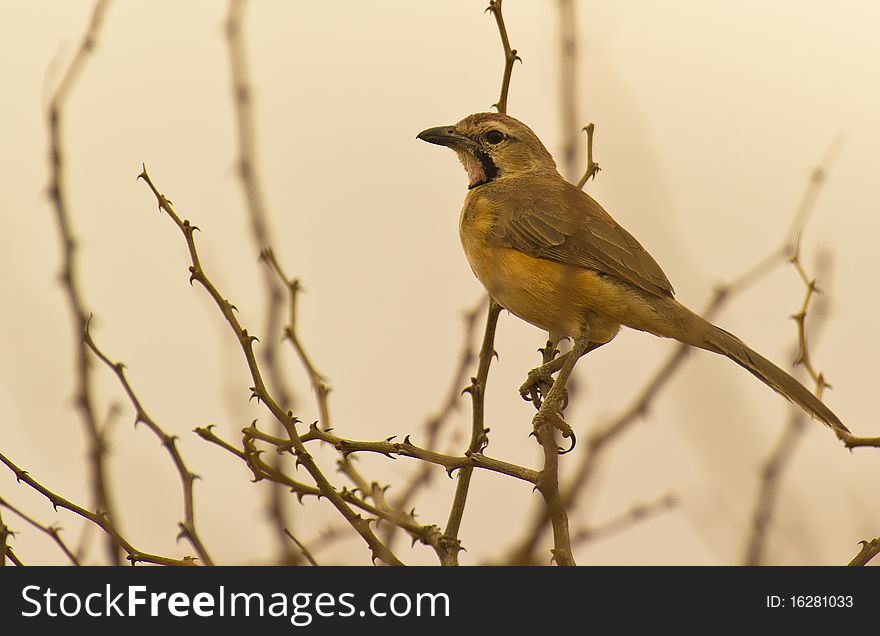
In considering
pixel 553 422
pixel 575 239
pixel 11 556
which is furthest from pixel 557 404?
pixel 11 556

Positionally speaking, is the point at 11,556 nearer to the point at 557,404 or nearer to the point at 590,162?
the point at 557,404

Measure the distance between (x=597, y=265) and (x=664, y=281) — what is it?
35 centimetres

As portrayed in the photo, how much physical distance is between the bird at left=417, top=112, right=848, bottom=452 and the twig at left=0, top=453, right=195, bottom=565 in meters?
2.01

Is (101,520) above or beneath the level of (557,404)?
beneath

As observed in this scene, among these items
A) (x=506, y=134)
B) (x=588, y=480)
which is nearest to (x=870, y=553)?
(x=588, y=480)

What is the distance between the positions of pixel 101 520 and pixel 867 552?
2168 millimetres

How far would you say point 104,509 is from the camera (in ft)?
9.88

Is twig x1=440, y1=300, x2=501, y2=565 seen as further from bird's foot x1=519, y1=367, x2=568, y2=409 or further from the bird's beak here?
the bird's beak

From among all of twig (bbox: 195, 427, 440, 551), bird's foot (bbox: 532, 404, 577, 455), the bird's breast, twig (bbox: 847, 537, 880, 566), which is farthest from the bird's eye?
twig (bbox: 847, 537, 880, 566)

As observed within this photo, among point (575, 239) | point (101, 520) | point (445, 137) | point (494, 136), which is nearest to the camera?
point (101, 520)

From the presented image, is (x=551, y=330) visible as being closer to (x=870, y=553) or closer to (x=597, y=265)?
(x=597, y=265)

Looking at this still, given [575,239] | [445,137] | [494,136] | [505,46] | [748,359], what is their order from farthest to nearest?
[494,136] < [445,137] < [575,239] < [748,359] < [505,46]

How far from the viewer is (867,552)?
2887 mm

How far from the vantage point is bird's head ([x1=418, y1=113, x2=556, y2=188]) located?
19.1ft
